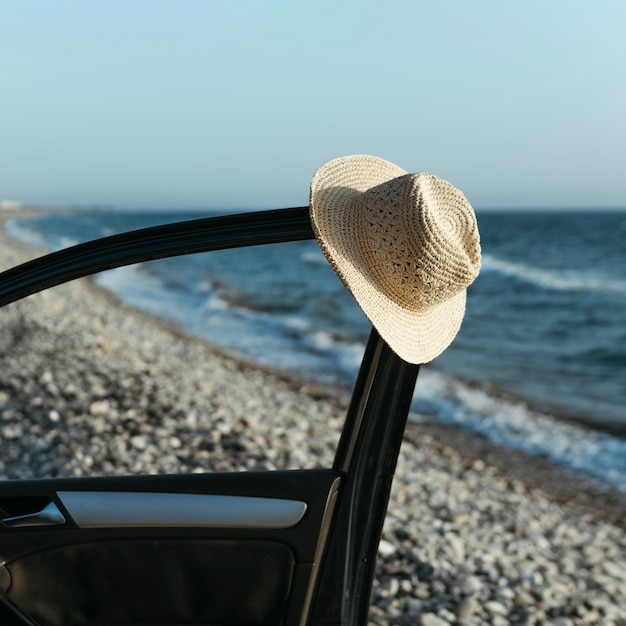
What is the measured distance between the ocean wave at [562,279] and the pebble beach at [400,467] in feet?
55.5

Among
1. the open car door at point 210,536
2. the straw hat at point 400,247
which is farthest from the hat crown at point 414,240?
the open car door at point 210,536

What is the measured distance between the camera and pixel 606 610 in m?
3.92

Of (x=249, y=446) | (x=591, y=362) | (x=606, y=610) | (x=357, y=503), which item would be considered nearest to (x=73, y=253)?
(x=357, y=503)

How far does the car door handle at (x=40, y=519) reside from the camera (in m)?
1.92

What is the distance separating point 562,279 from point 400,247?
26.2 metres

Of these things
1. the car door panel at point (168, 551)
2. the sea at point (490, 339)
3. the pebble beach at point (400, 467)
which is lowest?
the sea at point (490, 339)

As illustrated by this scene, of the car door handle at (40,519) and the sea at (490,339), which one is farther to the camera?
the sea at (490,339)

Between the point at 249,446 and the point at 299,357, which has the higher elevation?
the point at 249,446

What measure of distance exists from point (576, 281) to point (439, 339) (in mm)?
25781

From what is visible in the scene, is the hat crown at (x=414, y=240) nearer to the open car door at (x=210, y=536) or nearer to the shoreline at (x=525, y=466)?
the open car door at (x=210, y=536)

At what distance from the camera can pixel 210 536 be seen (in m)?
1.88

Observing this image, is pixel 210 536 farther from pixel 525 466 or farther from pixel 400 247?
pixel 525 466

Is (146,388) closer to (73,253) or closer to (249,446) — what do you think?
(249,446)

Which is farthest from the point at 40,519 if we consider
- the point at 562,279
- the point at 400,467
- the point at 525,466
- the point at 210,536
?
the point at 562,279
